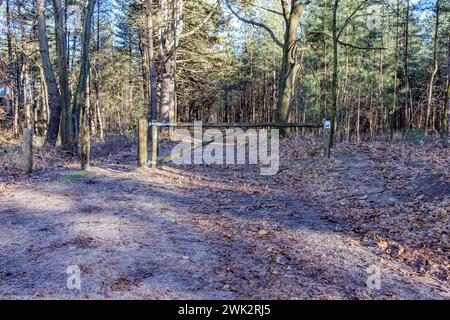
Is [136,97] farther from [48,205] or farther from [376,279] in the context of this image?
[376,279]

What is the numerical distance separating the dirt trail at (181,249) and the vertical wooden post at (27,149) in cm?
185

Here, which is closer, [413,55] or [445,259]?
[445,259]

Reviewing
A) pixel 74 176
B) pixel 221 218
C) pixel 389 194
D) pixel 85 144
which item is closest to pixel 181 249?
pixel 221 218

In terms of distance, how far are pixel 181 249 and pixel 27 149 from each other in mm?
6778

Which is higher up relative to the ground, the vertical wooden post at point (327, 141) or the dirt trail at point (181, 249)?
the vertical wooden post at point (327, 141)

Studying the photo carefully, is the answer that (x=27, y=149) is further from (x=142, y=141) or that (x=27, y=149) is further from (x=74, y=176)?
(x=142, y=141)

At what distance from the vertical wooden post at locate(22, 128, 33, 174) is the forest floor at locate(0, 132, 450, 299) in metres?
0.30

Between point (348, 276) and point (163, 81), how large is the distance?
17.3 meters

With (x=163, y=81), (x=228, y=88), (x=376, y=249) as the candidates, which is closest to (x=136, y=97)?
(x=228, y=88)

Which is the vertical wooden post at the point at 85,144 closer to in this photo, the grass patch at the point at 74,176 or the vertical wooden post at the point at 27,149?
the grass patch at the point at 74,176

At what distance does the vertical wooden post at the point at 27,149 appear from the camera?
8934 mm

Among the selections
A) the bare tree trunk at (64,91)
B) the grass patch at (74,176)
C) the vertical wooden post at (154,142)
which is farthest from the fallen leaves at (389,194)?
the bare tree trunk at (64,91)

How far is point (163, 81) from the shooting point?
19531mm

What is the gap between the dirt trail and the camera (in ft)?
11.4
